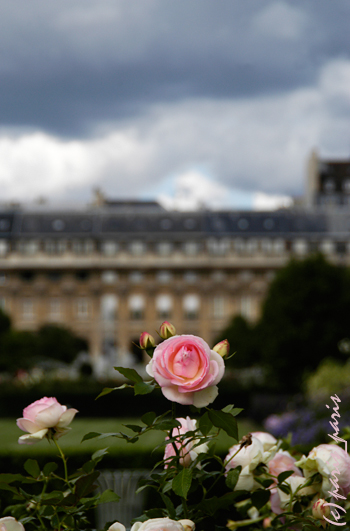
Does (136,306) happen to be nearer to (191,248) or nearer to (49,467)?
(191,248)

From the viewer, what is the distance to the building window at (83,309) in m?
43.0

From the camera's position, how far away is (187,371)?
4.69ft

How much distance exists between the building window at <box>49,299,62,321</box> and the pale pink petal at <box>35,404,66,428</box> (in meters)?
42.0

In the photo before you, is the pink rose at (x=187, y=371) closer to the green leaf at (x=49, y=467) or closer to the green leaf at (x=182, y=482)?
the green leaf at (x=182, y=482)

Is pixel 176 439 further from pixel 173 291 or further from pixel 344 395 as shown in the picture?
pixel 173 291

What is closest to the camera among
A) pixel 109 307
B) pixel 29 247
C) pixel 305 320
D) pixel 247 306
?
pixel 305 320

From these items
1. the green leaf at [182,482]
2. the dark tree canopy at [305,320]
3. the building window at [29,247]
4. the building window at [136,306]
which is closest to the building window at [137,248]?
the building window at [136,306]

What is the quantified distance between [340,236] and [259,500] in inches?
1676

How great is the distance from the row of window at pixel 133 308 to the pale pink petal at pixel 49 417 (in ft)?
136

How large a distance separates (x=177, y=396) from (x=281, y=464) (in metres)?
0.52

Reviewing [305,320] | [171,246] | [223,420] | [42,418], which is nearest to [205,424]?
[223,420]

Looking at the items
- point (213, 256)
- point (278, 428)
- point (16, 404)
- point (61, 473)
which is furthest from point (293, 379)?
point (213, 256)

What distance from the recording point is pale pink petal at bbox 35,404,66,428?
1.66 m

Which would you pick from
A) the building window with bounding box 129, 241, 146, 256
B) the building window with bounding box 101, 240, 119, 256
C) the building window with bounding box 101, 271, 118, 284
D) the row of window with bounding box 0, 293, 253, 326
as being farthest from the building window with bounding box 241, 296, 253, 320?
the building window with bounding box 101, 240, 119, 256
